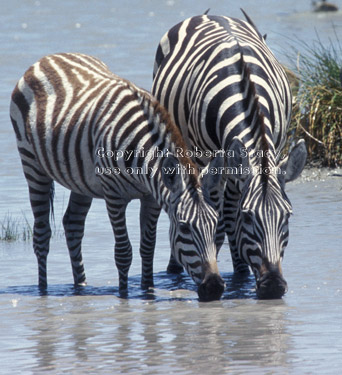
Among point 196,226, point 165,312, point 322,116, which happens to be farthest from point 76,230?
point 322,116

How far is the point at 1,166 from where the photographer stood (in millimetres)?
14242

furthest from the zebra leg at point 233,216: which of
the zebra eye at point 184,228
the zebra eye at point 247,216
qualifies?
the zebra eye at point 184,228

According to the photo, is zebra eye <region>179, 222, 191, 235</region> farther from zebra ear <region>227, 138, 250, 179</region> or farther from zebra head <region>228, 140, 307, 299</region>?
zebra ear <region>227, 138, 250, 179</region>

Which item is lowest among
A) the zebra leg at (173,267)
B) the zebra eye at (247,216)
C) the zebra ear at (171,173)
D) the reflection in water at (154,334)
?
the reflection in water at (154,334)

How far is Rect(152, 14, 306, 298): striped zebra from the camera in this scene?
293 inches

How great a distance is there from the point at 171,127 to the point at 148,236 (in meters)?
1.24

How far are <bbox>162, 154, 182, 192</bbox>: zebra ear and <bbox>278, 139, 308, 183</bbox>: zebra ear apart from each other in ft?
2.72

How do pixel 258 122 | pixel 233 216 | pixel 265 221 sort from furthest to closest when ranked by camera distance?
1. pixel 233 216
2. pixel 258 122
3. pixel 265 221

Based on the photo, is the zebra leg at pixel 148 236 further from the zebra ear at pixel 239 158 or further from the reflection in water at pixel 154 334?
the zebra ear at pixel 239 158

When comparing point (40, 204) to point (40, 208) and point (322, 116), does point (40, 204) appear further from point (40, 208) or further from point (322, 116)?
point (322, 116)

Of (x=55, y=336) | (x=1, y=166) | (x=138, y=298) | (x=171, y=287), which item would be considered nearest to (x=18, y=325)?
(x=55, y=336)

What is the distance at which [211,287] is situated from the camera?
7.30 meters

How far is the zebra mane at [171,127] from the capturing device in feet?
24.3

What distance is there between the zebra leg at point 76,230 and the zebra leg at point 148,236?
0.61 m
